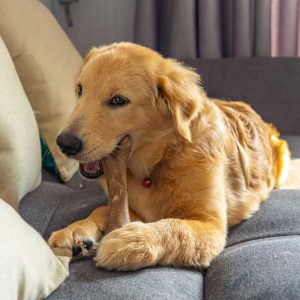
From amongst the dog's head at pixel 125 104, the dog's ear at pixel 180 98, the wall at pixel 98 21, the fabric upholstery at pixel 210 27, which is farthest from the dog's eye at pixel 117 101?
the wall at pixel 98 21

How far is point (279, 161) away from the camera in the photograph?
77.0 inches

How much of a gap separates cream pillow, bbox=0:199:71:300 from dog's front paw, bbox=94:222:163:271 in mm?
96

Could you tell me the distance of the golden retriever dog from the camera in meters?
1.26

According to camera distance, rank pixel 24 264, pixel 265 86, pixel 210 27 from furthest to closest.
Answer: pixel 210 27
pixel 265 86
pixel 24 264

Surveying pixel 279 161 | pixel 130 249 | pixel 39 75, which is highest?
pixel 39 75

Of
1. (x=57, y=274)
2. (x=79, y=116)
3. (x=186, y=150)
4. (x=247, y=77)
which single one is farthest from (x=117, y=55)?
(x=247, y=77)

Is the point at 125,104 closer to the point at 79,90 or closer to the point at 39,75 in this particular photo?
the point at 79,90

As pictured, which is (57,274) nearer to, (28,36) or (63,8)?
(28,36)

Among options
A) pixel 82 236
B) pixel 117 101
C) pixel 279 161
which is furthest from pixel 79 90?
pixel 279 161

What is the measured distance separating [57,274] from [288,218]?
678 millimetres

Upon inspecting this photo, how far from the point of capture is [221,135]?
4.96 ft

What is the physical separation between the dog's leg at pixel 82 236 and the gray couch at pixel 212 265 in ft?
0.16

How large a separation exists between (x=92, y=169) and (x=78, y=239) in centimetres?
21

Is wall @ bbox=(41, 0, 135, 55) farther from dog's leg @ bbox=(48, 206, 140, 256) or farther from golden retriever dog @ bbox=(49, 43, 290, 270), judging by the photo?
dog's leg @ bbox=(48, 206, 140, 256)
